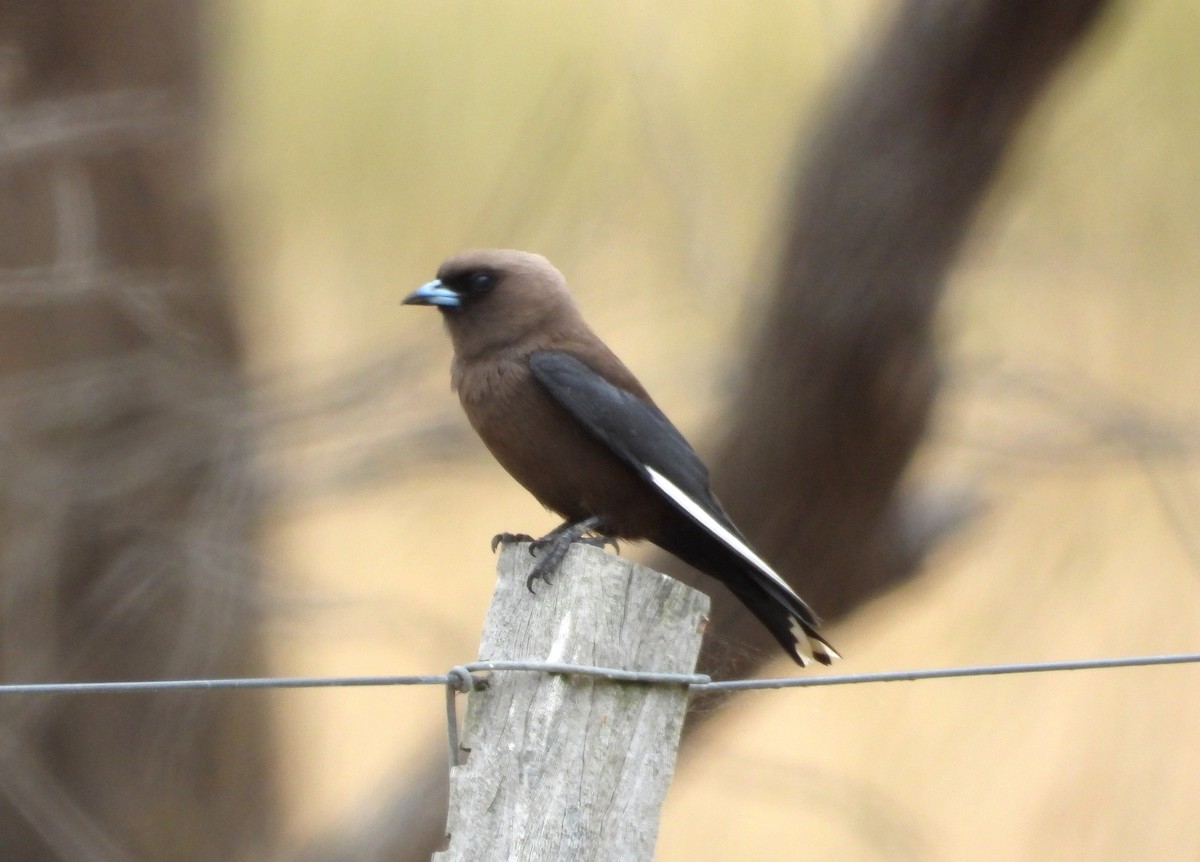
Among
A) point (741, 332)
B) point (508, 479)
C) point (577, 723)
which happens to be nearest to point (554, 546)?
point (577, 723)

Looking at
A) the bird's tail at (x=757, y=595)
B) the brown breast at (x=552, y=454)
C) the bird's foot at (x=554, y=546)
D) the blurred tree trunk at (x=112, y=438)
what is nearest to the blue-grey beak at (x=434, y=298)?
the brown breast at (x=552, y=454)

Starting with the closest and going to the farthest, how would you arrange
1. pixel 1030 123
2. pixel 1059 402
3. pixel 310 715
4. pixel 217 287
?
pixel 1030 123 < pixel 1059 402 < pixel 217 287 < pixel 310 715

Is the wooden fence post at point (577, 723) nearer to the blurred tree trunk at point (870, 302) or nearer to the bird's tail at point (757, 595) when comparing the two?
the bird's tail at point (757, 595)

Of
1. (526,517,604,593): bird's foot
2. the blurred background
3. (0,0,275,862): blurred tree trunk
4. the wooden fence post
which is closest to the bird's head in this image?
(526,517,604,593): bird's foot

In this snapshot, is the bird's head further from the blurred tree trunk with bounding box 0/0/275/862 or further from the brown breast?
the blurred tree trunk with bounding box 0/0/275/862

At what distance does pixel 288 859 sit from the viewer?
5.45 metres

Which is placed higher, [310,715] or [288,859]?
[310,715]

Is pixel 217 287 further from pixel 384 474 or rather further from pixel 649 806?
pixel 649 806

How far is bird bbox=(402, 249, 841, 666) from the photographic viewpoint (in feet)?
10.2

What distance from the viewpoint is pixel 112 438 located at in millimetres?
5133

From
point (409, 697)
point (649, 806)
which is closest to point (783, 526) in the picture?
point (409, 697)

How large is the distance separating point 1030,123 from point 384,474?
2.33 metres

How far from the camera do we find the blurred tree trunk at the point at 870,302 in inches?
180

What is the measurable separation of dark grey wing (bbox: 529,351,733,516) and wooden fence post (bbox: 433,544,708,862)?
2.94ft
